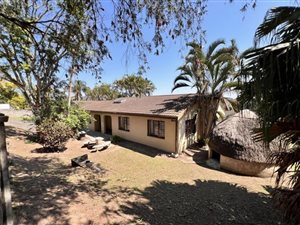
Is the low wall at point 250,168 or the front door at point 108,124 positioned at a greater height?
the front door at point 108,124

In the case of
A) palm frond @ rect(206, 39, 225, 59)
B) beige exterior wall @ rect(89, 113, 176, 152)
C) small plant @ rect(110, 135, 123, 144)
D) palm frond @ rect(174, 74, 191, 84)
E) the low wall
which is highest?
palm frond @ rect(206, 39, 225, 59)

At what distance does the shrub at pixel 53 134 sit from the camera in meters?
13.1

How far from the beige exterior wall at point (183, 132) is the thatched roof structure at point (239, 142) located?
2169 mm

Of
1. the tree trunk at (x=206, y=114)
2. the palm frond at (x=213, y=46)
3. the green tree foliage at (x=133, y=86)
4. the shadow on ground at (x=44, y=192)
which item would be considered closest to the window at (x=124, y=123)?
the tree trunk at (x=206, y=114)

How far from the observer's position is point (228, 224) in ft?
17.1

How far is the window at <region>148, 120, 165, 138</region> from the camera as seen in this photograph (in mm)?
13961

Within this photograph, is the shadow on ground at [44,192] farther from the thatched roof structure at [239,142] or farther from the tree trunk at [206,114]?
the tree trunk at [206,114]

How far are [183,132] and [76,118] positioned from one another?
8995 mm

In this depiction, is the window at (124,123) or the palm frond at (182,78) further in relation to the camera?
the window at (124,123)

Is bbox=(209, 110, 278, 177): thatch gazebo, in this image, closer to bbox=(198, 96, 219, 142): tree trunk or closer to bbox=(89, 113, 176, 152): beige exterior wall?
bbox=(89, 113, 176, 152): beige exterior wall

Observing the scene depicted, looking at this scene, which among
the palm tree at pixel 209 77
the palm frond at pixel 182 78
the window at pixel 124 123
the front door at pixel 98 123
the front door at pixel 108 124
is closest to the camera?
the palm tree at pixel 209 77

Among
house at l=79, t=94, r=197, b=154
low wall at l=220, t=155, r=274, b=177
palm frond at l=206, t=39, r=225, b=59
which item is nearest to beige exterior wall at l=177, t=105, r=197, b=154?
house at l=79, t=94, r=197, b=154

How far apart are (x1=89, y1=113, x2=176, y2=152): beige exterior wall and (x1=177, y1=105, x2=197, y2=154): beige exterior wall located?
1.12 feet

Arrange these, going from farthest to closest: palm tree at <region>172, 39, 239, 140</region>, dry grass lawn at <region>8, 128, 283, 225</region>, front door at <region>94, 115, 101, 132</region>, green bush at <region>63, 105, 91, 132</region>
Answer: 1. front door at <region>94, 115, 101, 132</region>
2. green bush at <region>63, 105, 91, 132</region>
3. palm tree at <region>172, 39, 239, 140</region>
4. dry grass lawn at <region>8, 128, 283, 225</region>
